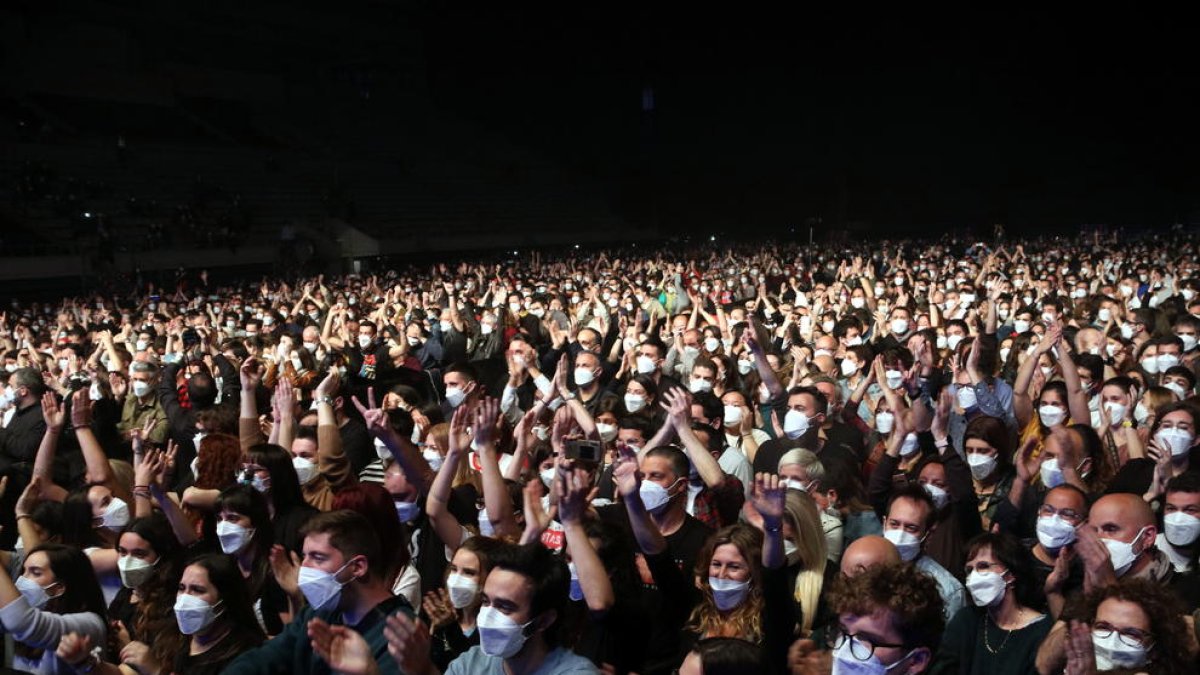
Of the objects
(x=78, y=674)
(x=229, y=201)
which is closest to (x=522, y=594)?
(x=78, y=674)

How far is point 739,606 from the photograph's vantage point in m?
3.58

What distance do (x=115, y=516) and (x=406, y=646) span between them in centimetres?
264

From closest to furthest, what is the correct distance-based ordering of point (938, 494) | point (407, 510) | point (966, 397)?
point (938, 494) < point (407, 510) < point (966, 397)

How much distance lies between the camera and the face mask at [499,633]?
2988mm

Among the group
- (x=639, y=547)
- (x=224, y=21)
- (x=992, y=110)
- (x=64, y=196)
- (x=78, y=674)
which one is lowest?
(x=78, y=674)

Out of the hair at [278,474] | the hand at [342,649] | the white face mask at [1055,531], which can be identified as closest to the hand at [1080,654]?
the white face mask at [1055,531]

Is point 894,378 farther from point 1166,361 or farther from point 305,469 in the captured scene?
point 305,469

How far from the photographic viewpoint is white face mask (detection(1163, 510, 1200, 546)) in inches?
155

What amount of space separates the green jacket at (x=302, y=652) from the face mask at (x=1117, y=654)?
1.95m

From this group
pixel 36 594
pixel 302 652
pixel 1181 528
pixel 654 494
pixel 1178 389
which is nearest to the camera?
pixel 302 652

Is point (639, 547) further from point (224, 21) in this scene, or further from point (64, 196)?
point (224, 21)

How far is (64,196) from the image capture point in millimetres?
26453

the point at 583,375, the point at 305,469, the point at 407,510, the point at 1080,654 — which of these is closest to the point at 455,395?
the point at 583,375

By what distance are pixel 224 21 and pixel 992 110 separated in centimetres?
3010
